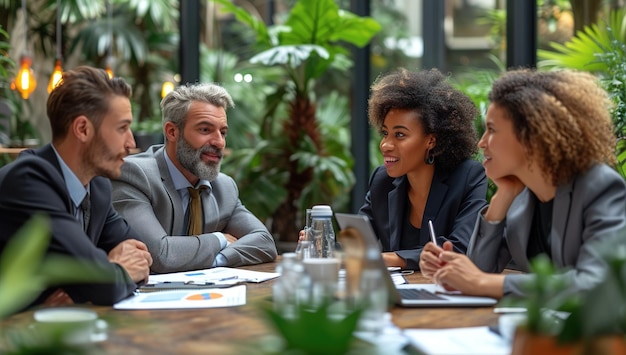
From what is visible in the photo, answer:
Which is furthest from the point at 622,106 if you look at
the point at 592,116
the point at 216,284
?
the point at 216,284

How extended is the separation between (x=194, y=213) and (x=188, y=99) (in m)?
0.49

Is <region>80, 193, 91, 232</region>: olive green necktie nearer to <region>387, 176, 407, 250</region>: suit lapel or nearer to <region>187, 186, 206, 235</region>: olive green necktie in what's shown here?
<region>187, 186, 206, 235</region>: olive green necktie

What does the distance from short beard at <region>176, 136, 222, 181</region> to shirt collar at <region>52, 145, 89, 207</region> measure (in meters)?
0.89

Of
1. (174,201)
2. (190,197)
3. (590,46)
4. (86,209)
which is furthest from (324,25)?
(86,209)

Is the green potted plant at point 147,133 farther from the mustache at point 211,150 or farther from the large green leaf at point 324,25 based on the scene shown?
the mustache at point 211,150

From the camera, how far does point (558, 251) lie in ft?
7.85

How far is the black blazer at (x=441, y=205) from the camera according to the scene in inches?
129

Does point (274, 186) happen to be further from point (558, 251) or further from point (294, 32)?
point (558, 251)

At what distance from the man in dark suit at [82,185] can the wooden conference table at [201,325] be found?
0.44ft

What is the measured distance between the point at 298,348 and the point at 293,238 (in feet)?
17.1

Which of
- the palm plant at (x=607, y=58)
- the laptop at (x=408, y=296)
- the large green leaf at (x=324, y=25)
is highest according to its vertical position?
the large green leaf at (x=324, y=25)

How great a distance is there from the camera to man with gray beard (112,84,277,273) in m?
A: 3.14

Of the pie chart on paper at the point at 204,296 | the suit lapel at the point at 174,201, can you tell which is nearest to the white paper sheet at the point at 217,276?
the pie chart on paper at the point at 204,296

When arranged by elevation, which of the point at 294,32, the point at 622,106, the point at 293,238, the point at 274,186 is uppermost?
the point at 294,32
